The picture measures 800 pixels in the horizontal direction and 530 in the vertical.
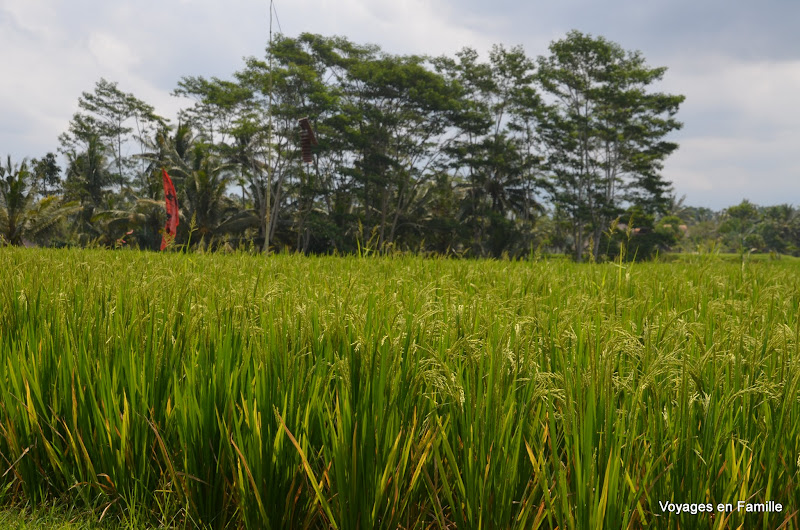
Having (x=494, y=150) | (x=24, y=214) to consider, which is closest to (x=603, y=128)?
(x=494, y=150)

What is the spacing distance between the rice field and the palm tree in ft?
72.9

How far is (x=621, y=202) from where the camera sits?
30.9 metres

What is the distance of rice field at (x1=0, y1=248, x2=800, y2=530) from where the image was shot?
1.32 m

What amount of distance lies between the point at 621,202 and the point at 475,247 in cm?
874

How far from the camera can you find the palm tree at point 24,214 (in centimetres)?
2033

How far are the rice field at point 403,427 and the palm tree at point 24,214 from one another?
22229 millimetres

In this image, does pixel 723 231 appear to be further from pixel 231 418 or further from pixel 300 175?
pixel 231 418

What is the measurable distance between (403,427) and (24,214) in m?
24.2

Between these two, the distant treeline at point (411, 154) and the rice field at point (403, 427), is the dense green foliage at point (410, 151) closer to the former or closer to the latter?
the distant treeline at point (411, 154)

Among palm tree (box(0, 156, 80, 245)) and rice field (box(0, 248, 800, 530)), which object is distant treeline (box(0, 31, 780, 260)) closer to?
palm tree (box(0, 156, 80, 245))

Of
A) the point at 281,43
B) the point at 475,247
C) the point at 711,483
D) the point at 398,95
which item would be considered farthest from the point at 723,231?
the point at 711,483

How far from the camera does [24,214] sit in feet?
67.9

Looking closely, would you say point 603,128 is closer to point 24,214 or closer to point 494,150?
point 494,150

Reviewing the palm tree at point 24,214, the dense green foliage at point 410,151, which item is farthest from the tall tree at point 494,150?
the palm tree at point 24,214
